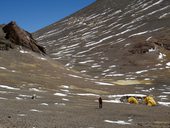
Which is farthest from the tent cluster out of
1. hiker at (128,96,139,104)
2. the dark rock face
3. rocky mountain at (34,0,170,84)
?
the dark rock face

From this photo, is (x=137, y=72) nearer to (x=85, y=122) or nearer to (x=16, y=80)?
(x=16, y=80)

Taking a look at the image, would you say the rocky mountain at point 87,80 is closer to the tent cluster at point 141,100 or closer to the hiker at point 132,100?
the tent cluster at point 141,100

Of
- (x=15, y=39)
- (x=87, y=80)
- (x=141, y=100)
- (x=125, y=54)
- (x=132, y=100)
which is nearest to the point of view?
(x=132, y=100)

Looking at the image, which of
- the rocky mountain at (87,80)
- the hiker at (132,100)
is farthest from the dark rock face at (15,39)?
the hiker at (132,100)

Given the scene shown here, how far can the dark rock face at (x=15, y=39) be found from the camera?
10745 centimetres

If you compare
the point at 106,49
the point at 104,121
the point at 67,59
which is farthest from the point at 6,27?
the point at 104,121

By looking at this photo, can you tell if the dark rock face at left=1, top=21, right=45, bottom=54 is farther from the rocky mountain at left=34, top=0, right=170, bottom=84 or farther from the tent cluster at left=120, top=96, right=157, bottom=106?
the tent cluster at left=120, top=96, right=157, bottom=106

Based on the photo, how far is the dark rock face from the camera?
10745 cm

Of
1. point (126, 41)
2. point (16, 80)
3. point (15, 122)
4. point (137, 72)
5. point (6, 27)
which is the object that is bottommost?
point (15, 122)

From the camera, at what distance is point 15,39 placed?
110938mm

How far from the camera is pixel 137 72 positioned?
127438 millimetres

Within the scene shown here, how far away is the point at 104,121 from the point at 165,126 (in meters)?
5.97

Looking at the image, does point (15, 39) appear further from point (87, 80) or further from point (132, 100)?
point (132, 100)

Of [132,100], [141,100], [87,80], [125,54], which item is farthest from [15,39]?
[125,54]
